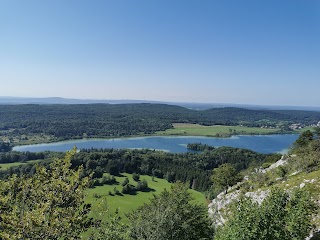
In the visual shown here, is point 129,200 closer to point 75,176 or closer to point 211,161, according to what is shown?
point 211,161

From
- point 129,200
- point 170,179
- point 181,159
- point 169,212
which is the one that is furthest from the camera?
point 181,159

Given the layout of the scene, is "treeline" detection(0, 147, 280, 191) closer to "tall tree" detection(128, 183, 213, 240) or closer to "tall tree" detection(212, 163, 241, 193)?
"tall tree" detection(212, 163, 241, 193)

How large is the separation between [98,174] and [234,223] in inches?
3219

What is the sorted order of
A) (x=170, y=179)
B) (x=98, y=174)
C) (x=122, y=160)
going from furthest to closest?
1. (x=122, y=160)
2. (x=170, y=179)
3. (x=98, y=174)

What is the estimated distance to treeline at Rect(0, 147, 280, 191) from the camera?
93.5 m

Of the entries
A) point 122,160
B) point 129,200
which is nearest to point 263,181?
point 129,200

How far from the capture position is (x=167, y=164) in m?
111

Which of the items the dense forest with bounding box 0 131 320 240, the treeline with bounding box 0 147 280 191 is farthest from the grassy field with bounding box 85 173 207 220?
the dense forest with bounding box 0 131 320 240

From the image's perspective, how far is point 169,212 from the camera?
18938 mm

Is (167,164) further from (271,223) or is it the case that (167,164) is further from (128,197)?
(271,223)

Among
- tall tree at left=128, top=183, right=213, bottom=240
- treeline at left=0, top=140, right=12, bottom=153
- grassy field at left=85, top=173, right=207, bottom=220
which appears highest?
tall tree at left=128, top=183, right=213, bottom=240

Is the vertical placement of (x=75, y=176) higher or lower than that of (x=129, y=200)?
higher

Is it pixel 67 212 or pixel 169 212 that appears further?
pixel 169 212

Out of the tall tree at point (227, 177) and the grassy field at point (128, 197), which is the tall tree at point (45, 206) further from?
the grassy field at point (128, 197)
